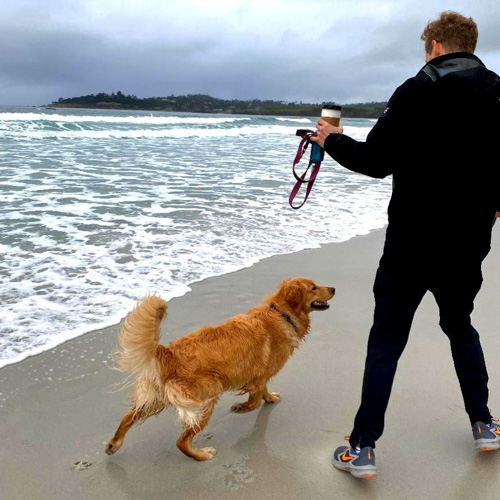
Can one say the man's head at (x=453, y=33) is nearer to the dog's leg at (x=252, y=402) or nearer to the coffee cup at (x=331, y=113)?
the coffee cup at (x=331, y=113)

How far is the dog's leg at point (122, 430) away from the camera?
2562 millimetres

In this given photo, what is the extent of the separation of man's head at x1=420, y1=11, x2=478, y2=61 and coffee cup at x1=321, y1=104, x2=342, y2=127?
497mm

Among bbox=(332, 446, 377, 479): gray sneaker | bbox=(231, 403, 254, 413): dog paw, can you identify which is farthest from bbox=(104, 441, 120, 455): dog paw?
bbox=(332, 446, 377, 479): gray sneaker

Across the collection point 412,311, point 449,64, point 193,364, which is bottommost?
point 193,364

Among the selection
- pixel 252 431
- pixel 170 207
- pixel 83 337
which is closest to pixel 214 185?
pixel 170 207

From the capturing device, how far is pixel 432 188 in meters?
2.17

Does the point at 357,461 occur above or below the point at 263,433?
above

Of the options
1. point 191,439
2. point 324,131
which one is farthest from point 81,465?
point 324,131

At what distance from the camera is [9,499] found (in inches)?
88.4

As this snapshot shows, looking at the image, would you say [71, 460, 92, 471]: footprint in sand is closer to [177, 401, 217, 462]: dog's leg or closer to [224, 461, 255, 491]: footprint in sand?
[177, 401, 217, 462]: dog's leg

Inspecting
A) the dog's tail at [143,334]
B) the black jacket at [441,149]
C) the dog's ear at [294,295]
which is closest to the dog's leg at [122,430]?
the dog's tail at [143,334]

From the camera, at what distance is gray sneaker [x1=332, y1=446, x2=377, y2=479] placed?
2418 millimetres

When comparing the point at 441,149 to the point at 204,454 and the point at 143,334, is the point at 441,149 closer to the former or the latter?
the point at 143,334

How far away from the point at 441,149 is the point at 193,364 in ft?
4.80
